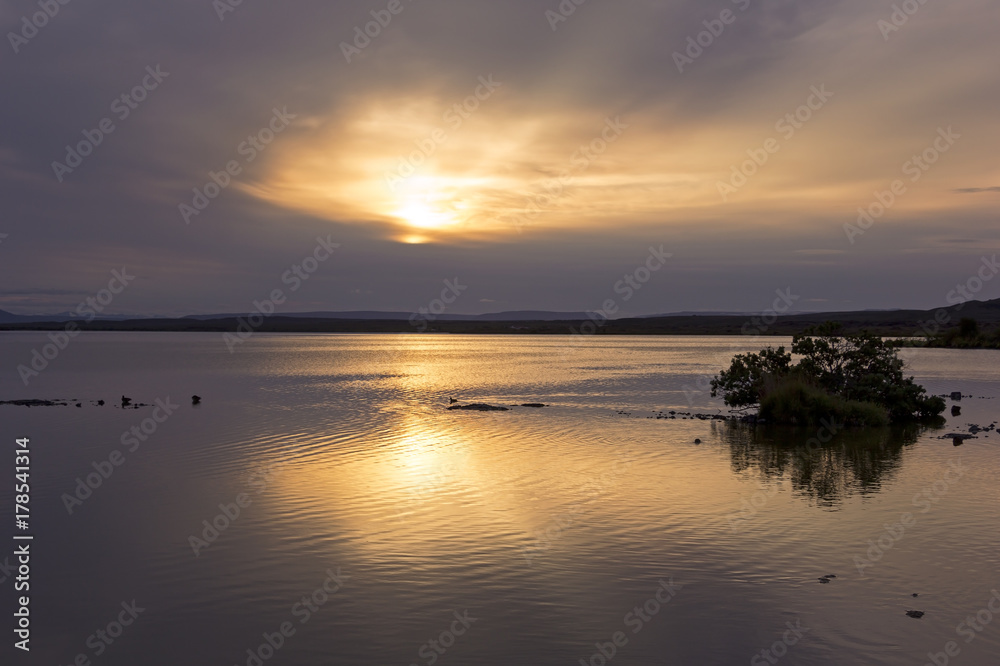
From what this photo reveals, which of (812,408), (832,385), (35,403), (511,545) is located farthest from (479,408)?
(511,545)

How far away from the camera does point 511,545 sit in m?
15.3

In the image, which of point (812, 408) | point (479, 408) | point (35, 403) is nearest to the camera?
point (812, 408)

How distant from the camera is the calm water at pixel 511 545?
10.8 meters

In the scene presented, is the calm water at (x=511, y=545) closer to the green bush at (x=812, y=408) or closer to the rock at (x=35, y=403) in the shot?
the green bush at (x=812, y=408)

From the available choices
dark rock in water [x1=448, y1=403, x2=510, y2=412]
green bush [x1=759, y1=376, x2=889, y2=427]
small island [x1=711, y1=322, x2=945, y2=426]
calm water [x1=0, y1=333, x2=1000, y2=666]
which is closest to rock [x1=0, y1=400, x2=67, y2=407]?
calm water [x1=0, y1=333, x2=1000, y2=666]

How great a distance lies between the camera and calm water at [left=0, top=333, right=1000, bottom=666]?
10.8m

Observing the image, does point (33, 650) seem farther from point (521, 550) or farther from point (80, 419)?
point (80, 419)

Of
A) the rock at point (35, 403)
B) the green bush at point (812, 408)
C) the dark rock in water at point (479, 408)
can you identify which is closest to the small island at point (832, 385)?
the green bush at point (812, 408)

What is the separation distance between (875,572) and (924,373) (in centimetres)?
6425

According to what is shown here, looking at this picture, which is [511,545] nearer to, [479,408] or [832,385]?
[479,408]

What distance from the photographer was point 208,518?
57.3 feet

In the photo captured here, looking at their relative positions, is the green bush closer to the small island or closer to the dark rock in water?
the small island

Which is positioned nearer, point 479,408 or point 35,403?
point 479,408

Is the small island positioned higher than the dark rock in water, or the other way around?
the small island
